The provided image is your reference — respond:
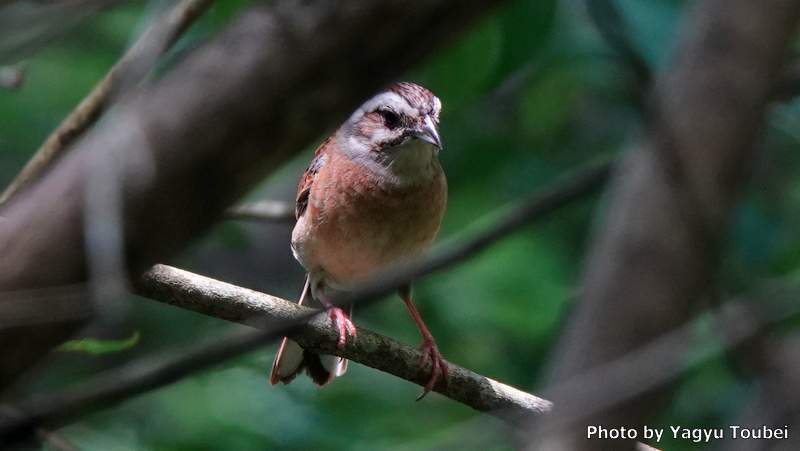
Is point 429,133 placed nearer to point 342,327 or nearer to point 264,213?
point 264,213

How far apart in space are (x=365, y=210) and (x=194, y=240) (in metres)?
4.01

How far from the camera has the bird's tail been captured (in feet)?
18.9

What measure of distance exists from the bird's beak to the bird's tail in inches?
50.2

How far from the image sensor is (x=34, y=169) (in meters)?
4.47

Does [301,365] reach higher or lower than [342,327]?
lower

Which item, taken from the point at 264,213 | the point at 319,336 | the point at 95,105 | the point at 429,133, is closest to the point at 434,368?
the point at 319,336

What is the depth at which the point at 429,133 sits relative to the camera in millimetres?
5547

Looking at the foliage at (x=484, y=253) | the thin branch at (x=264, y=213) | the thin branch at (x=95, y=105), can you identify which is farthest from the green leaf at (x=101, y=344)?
the thin branch at (x=264, y=213)

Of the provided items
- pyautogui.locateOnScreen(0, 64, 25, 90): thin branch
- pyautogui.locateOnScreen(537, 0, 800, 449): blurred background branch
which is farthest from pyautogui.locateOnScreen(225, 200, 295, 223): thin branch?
pyautogui.locateOnScreen(537, 0, 800, 449): blurred background branch

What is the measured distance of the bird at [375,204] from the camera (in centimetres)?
571

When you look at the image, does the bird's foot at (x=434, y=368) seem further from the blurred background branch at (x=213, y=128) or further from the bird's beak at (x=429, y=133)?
the blurred background branch at (x=213, y=128)

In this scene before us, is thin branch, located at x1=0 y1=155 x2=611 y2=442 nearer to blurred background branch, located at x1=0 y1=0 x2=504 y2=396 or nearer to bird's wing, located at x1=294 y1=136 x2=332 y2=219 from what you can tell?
blurred background branch, located at x1=0 y1=0 x2=504 y2=396

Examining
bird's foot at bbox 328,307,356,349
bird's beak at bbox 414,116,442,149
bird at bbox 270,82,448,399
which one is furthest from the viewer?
bird at bbox 270,82,448,399

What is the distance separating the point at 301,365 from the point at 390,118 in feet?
4.80
